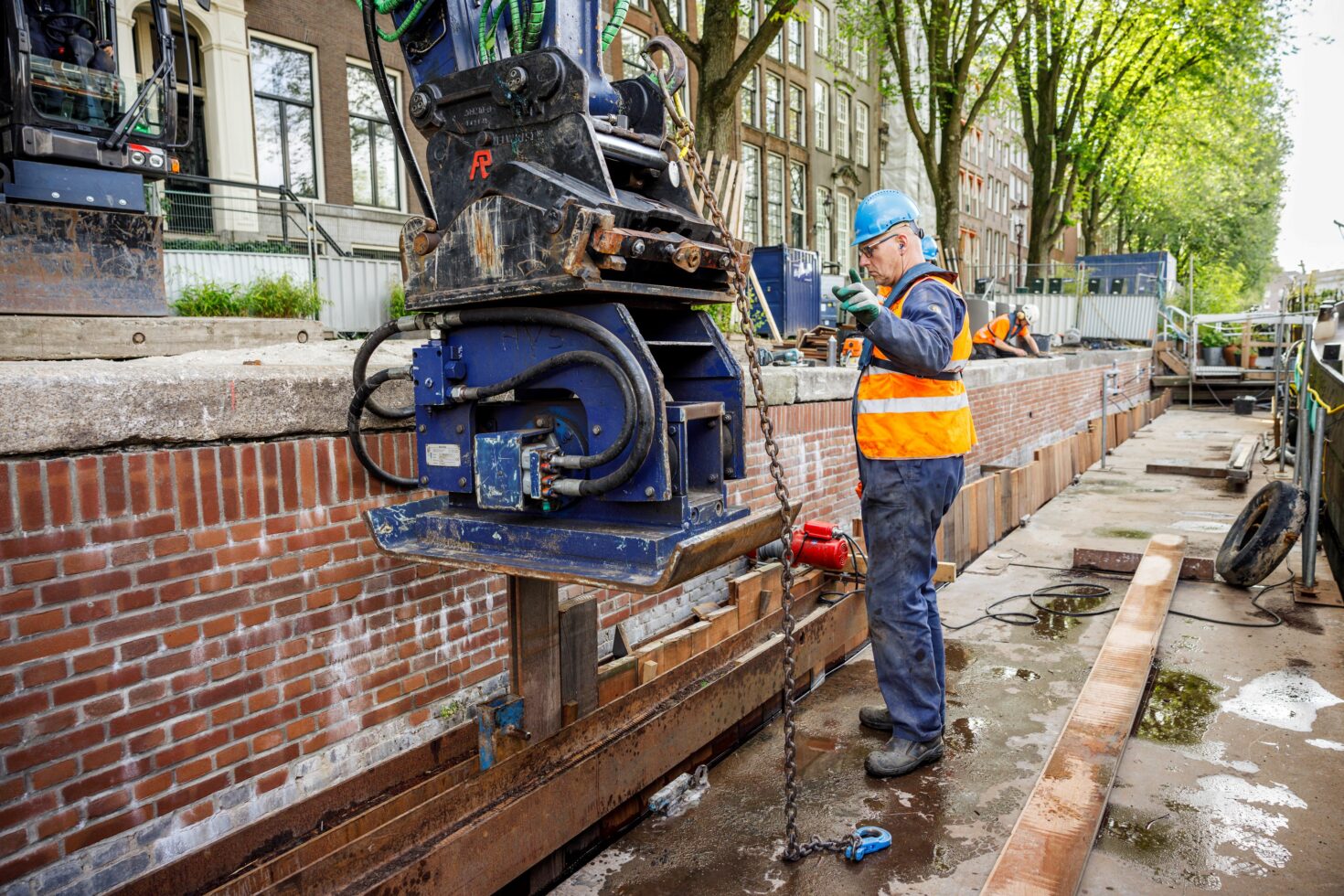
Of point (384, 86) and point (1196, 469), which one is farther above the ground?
point (384, 86)

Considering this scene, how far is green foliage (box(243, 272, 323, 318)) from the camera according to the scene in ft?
33.5

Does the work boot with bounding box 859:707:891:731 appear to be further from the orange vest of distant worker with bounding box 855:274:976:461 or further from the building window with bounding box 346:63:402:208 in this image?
the building window with bounding box 346:63:402:208

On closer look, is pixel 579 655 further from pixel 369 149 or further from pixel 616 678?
pixel 369 149

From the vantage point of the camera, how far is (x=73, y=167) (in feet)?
19.0

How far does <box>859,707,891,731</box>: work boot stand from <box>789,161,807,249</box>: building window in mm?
26146

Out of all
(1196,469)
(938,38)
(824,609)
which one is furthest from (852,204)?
(824,609)

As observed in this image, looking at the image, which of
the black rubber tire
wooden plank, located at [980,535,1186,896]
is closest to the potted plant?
the black rubber tire

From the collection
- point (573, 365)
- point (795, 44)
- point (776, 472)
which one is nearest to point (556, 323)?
point (573, 365)

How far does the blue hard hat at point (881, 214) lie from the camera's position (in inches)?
152

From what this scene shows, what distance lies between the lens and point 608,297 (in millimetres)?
2770

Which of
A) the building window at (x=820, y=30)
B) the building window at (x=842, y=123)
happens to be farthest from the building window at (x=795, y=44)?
the building window at (x=842, y=123)

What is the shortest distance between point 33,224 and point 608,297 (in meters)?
4.61

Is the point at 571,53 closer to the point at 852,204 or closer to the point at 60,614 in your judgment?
the point at 60,614

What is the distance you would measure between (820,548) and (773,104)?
2525 cm
